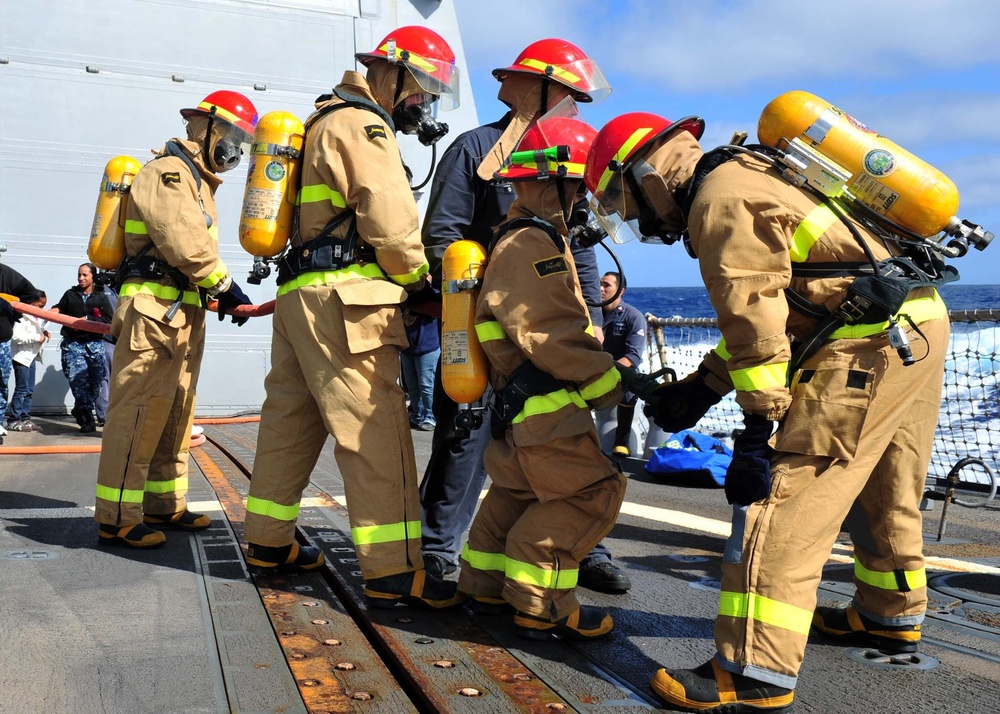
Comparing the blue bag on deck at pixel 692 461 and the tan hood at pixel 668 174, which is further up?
the tan hood at pixel 668 174

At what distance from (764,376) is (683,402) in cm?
60

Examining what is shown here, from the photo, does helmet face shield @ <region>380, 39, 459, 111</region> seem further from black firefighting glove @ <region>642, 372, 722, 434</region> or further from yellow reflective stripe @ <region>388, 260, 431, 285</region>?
black firefighting glove @ <region>642, 372, 722, 434</region>

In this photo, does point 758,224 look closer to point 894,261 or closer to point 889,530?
point 894,261

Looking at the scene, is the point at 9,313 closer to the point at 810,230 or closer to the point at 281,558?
the point at 281,558

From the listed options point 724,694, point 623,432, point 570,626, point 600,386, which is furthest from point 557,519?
point 623,432

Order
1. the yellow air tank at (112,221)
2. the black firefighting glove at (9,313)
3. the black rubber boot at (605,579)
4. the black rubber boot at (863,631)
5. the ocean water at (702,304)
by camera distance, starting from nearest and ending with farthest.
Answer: the black rubber boot at (863,631)
the black rubber boot at (605,579)
the yellow air tank at (112,221)
the black firefighting glove at (9,313)
the ocean water at (702,304)

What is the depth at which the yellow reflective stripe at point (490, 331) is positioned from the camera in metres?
3.32

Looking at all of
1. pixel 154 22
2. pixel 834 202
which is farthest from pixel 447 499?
pixel 154 22

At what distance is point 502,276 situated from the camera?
10.8 feet

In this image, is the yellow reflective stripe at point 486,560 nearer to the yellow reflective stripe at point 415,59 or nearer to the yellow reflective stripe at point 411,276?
the yellow reflective stripe at point 411,276

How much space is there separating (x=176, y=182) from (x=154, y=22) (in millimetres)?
6977

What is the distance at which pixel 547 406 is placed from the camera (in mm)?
3258

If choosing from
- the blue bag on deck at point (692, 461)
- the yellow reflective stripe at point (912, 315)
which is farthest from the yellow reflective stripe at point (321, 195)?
the blue bag on deck at point (692, 461)

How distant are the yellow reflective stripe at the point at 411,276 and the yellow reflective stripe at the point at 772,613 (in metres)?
1.78
